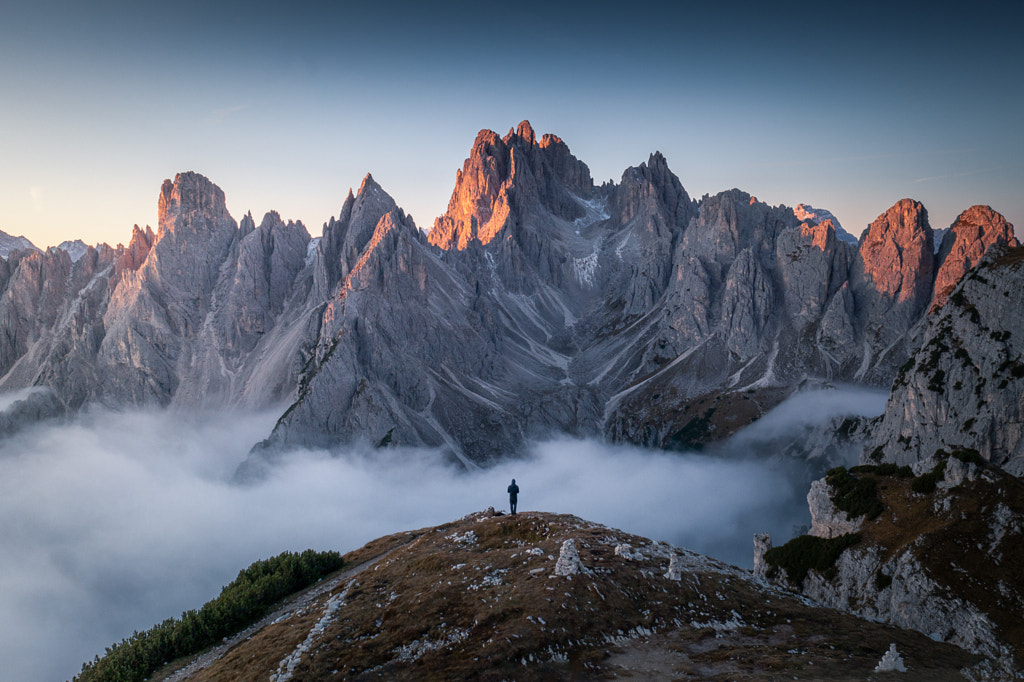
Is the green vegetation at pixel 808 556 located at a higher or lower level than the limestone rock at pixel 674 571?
lower

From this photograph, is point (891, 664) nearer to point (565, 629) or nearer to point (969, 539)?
point (565, 629)

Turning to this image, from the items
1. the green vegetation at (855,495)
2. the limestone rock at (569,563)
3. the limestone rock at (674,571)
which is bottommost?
the green vegetation at (855,495)

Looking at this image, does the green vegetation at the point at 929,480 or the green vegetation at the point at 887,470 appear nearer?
the green vegetation at the point at 929,480

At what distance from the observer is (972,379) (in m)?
83.1

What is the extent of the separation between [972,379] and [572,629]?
8470cm

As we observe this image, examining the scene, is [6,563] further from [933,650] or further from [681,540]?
[933,650]

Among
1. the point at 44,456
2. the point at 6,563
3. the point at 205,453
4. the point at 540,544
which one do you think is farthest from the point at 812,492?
the point at 44,456

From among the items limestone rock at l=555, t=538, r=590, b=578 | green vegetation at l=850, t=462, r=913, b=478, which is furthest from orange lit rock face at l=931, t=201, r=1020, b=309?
limestone rock at l=555, t=538, r=590, b=578

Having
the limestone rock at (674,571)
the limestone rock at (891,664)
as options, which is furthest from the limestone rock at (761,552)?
the limestone rock at (891,664)

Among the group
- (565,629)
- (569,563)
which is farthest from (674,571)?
(565,629)

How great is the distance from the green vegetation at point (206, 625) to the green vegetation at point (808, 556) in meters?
42.2

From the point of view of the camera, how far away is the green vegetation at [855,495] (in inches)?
1826

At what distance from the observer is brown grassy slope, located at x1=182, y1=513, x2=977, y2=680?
27.5 meters

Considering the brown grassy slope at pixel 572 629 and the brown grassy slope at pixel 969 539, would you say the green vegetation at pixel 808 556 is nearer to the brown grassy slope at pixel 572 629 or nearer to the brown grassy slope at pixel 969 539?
the brown grassy slope at pixel 969 539
